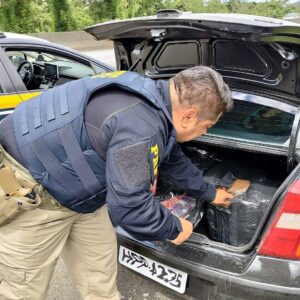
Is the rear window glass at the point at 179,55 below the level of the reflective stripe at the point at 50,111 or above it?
below

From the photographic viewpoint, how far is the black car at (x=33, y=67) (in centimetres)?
318

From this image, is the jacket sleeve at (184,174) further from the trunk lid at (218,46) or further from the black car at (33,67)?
the black car at (33,67)

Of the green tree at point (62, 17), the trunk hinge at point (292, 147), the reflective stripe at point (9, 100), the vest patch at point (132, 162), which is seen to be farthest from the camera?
the green tree at point (62, 17)

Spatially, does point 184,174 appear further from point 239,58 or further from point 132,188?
point 239,58

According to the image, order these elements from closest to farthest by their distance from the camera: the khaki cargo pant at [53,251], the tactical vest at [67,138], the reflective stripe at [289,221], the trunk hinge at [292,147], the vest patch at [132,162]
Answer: the vest patch at [132,162] → the tactical vest at [67,138] → the reflective stripe at [289,221] → the khaki cargo pant at [53,251] → the trunk hinge at [292,147]

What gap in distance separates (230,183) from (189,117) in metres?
0.97

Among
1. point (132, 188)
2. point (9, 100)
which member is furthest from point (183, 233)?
point (9, 100)

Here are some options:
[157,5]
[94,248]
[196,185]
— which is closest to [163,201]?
[196,185]

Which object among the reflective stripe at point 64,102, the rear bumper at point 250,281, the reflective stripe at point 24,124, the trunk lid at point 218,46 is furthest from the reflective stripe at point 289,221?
the reflective stripe at point 24,124

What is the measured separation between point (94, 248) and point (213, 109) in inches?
36.1

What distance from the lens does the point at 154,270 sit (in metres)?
1.75

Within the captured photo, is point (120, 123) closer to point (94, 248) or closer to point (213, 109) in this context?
point (213, 109)

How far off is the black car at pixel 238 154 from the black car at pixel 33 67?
3.37 ft

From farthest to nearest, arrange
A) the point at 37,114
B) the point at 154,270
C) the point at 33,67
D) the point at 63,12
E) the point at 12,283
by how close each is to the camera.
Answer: the point at 63,12 → the point at 33,67 → the point at 154,270 → the point at 12,283 → the point at 37,114
